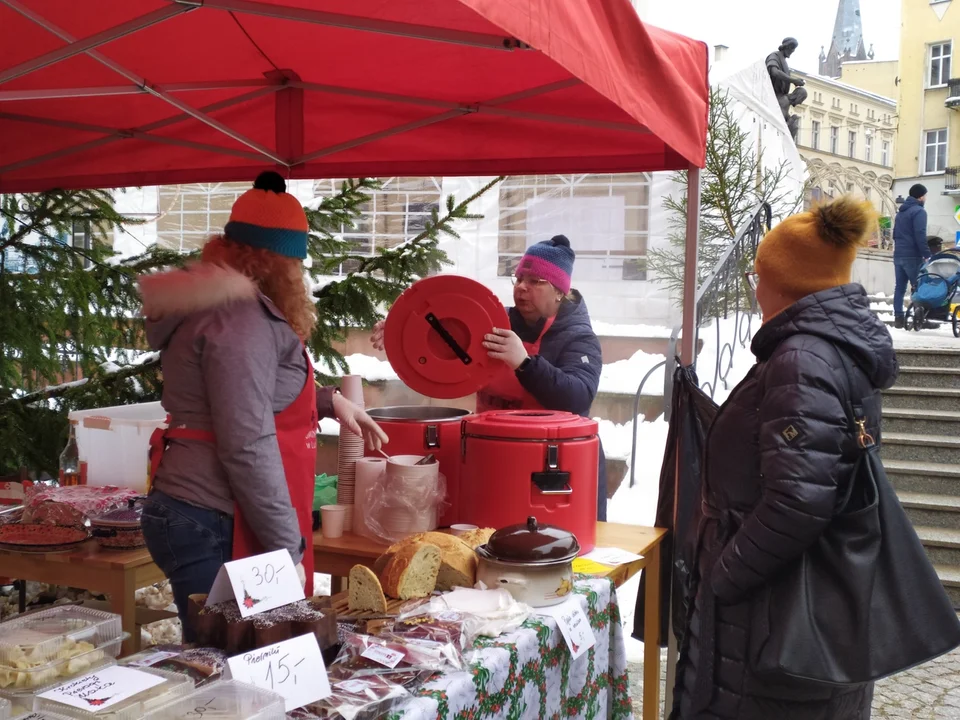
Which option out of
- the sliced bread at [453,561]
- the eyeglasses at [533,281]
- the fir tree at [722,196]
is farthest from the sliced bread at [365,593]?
the fir tree at [722,196]

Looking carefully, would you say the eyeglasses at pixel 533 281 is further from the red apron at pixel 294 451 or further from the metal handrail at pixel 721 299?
the metal handrail at pixel 721 299

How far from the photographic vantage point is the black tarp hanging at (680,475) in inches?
114

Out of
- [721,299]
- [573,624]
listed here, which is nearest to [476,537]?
[573,624]

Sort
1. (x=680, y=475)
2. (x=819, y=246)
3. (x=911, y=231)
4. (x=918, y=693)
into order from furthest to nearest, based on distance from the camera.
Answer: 1. (x=911, y=231)
2. (x=918, y=693)
3. (x=680, y=475)
4. (x=819, y=246)

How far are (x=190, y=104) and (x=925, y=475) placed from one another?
18.7 feet

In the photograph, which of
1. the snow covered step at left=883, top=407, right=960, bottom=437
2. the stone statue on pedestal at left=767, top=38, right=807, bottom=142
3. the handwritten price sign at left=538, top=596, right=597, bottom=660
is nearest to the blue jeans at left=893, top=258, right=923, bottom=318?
the stone statue on pedestal at left=767, top=38, right=807, bottom=142

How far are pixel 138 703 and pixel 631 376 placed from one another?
30.1 feet

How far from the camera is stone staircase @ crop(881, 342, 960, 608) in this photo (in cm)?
595

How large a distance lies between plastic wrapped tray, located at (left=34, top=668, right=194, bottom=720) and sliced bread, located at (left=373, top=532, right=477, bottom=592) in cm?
77

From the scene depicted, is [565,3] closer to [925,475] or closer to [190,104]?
[190,104]

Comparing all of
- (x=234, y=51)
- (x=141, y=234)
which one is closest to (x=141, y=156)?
(x=234, y=51)

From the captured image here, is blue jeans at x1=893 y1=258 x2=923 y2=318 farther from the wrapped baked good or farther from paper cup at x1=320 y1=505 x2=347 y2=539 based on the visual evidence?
the wrapped baked good

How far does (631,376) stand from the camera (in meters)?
10.1

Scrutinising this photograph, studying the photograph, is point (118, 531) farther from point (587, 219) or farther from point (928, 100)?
point (928, 100)
